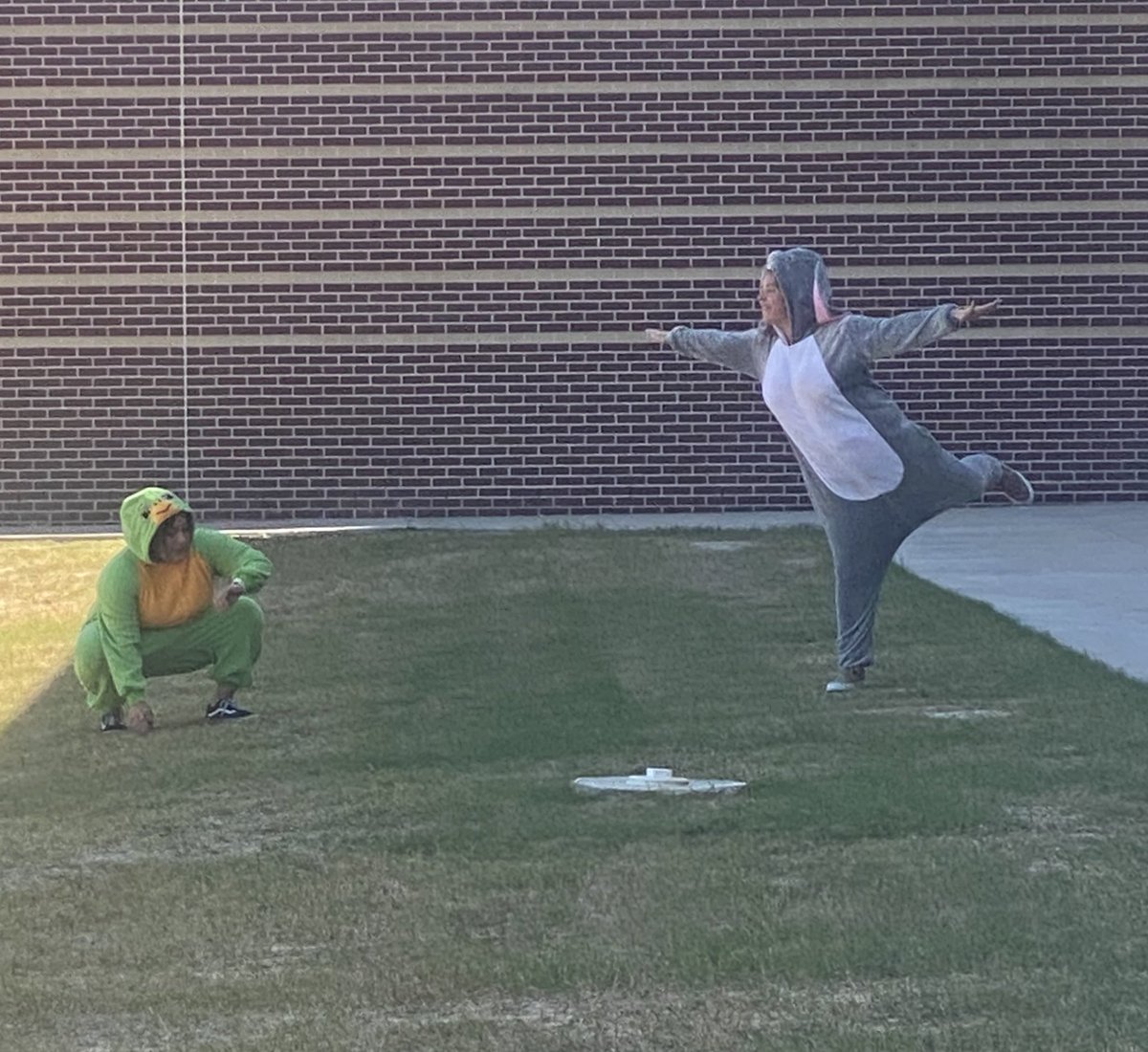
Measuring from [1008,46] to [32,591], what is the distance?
27.8ft

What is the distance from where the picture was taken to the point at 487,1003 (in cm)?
480

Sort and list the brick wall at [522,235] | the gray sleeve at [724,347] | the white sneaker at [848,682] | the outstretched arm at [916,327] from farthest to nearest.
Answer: the brick wall at [522,235], the gray sleeve at [724,347], the white sneaker at [848,682], the outstretched arm at [916,327]

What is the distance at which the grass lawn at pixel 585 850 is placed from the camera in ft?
15.5

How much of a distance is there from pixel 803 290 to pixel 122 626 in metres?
2.86

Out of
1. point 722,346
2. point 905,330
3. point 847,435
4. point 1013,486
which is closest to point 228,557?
point 722,346

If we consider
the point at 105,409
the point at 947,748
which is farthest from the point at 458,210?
the point at 947,748

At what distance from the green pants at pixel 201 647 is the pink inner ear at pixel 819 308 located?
2441 millimetres

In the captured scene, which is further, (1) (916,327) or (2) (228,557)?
(2) (228,557)

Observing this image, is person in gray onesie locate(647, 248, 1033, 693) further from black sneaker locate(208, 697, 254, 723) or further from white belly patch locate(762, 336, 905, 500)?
black sneaker locate(208, 697, 254, 723)

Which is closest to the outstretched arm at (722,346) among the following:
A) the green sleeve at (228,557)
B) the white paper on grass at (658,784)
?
the green sleeve at (228,557)

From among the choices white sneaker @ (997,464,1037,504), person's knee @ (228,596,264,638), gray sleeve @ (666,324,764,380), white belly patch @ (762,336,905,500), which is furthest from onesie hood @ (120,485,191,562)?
white sneaker @ (997,464,1037,504)

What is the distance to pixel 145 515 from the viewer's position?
26.3ft

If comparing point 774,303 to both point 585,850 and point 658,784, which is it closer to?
point 658,784

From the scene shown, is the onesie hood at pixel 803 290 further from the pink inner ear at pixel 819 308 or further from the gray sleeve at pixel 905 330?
the gray sleeve at pixel 905 330
